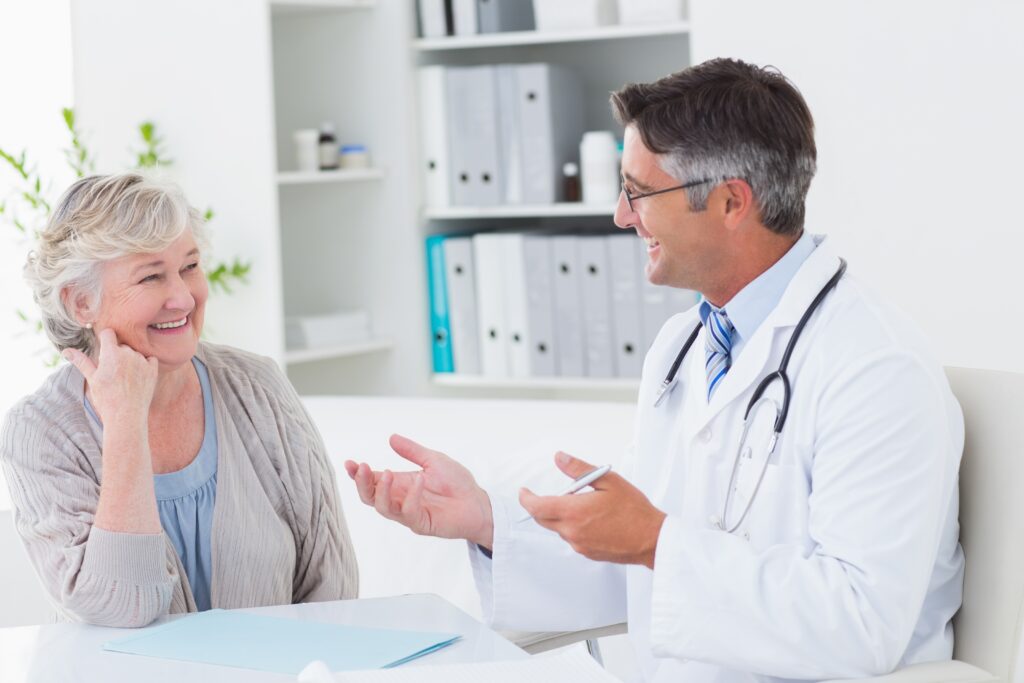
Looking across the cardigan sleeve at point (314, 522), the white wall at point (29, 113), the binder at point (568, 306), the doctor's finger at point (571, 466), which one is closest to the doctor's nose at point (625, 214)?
the doctor's finger at point (571, 466)

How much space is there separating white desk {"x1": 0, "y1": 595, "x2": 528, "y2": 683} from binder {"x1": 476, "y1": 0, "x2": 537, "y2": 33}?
77.4 inches

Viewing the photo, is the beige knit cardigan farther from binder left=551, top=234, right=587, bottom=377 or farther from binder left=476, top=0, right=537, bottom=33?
binder left=476, top=0, right=537, bottom=33

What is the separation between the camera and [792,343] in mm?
1506

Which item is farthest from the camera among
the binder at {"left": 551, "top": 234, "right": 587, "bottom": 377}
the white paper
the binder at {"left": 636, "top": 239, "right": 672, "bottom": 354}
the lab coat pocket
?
the binder at {"left": 551, "top": 234, "right": 587, "bottom": 377}

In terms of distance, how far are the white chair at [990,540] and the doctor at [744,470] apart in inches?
1.0

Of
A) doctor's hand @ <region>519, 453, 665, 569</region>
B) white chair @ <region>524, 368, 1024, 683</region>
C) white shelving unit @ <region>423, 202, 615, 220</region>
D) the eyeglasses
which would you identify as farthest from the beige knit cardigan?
white shelving unit @ <region>423, 202, 615, 220</region>

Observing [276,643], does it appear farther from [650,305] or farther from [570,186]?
[570,186]

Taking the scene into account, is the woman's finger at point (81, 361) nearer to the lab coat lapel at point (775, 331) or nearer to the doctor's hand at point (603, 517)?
the doctor's hand at point (603, 517)

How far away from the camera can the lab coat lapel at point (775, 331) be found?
153 centimetres

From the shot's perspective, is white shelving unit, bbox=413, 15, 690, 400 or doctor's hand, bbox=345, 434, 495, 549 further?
white shelving unit, bbox=413, 15, 690, 400

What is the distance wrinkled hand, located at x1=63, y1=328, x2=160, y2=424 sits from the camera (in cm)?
175

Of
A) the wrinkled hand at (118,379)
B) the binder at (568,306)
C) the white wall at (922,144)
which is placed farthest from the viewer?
the binder at (568,306)

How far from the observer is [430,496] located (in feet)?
5.54

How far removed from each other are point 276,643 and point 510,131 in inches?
79.5
